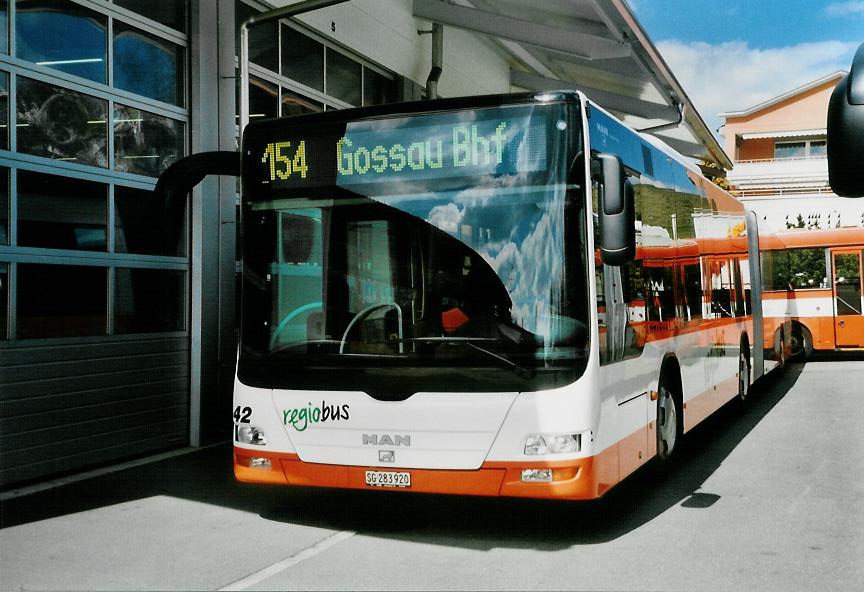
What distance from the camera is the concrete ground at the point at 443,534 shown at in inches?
223

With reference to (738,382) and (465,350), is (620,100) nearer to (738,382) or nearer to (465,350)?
(738,382)

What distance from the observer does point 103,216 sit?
9.67 m

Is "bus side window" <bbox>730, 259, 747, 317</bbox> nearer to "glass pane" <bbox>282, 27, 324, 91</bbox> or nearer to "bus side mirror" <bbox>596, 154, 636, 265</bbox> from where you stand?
"glass pane" <bbox>282, 27, 324, 91</bbox>

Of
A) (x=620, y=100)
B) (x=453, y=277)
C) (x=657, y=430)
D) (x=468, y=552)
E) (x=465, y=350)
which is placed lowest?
(x=468, y=552)

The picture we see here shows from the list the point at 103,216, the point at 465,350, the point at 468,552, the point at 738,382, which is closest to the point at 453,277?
the point at 465,350

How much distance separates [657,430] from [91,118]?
5775 mm

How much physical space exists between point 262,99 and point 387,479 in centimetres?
715

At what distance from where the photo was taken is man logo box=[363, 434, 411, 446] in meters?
6.45

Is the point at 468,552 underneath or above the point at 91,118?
underneath

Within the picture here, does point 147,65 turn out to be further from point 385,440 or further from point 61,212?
point 385,440

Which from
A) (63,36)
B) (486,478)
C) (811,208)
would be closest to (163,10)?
(63,36)

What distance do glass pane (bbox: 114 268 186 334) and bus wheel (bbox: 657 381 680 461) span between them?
504 centimetres

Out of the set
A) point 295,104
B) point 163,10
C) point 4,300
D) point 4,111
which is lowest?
point 4,300

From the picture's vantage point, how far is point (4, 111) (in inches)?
333
